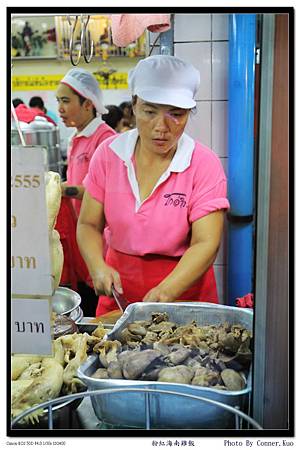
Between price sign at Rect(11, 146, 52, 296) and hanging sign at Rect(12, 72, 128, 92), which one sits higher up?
hanging sign at Rect(12, 72, 128, 92)

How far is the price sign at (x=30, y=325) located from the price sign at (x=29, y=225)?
2 cm

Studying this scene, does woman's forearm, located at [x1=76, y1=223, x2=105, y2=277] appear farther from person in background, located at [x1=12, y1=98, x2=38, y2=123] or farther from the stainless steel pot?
person in background, located at [x1=12, y1=98, x2=38, y2=123]

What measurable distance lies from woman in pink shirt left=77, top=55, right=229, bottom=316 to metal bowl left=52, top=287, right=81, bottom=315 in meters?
0.05

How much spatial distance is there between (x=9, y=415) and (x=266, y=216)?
0.60 metres

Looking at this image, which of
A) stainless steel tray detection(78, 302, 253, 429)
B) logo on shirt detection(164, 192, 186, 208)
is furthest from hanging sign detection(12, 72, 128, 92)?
stainless steel tray detection(78, 302, 253, 429)

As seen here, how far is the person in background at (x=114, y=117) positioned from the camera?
113 cm

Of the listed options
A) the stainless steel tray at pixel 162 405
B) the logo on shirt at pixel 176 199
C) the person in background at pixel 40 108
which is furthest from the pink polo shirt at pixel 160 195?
the stainless steel tray at pixel 162 405

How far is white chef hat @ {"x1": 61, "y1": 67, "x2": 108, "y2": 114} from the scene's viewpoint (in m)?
1.12

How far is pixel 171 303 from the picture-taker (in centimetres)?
118

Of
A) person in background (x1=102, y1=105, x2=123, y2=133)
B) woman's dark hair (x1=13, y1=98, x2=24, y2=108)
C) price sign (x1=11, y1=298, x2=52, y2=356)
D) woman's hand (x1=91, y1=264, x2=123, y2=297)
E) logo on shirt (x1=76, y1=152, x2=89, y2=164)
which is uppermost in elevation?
woman's dark hair (x1=13, y1=98, x2=24, y2=108)

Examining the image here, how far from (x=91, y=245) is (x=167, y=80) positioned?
1.17 ft

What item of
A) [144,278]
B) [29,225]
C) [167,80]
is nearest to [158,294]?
[144,278]

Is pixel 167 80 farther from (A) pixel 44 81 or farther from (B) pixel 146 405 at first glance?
(B) pixel 146 405

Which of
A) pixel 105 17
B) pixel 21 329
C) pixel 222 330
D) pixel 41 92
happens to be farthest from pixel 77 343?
pixel 105 17
